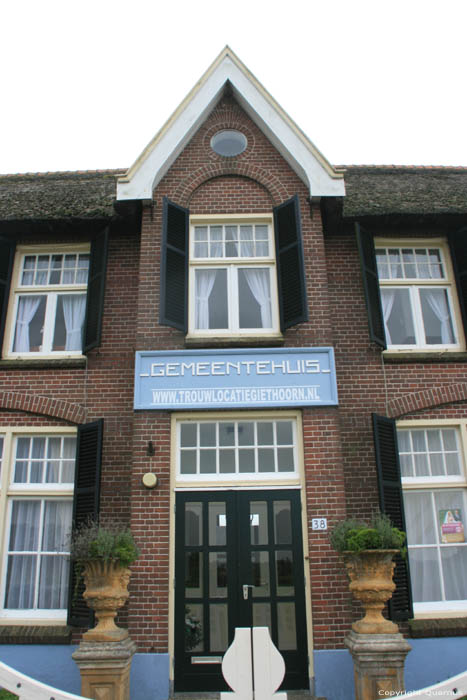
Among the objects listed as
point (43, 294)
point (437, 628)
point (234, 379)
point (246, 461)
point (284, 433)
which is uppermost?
point (43, 294)

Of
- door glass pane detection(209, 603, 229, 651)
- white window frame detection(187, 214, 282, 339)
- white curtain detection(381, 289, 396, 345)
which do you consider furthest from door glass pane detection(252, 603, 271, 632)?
white curtain detection(381, 289, 396, 345)

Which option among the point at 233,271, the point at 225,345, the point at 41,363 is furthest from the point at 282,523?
the point at 41,363

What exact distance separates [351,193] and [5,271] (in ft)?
20.4

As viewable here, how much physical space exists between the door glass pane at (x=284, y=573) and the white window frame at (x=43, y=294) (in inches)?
173

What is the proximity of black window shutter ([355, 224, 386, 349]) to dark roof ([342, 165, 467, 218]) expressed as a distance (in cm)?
45

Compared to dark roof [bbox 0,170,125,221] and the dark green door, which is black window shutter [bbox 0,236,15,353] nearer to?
dark roof [bbox 0,170,125,221]

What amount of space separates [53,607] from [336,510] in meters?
4.27

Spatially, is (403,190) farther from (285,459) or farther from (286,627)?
(286,627)

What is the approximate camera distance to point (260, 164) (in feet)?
31.1

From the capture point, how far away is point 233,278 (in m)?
9.06

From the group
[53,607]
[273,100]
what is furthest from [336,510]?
[273,100]

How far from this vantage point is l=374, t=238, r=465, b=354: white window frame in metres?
9.08

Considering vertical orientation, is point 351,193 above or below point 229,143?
below

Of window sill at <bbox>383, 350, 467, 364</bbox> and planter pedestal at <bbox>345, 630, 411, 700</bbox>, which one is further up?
window sill at <bbox>383, 350, 467, 364</bbox>
